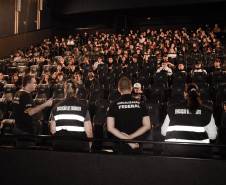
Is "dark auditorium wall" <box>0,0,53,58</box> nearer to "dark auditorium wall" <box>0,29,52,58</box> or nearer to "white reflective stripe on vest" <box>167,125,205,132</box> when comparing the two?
"dark auditorium wall" <box>0,29,52,58</box>

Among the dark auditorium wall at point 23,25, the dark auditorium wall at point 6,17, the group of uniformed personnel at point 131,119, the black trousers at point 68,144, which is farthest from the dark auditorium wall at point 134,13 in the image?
the black trousers at point 68,144

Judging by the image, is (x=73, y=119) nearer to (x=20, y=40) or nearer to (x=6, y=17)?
(x=6, y=17)

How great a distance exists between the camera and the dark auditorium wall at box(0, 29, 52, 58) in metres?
13.0

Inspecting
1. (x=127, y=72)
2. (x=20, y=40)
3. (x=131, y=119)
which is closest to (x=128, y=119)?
(x=131, y=119)

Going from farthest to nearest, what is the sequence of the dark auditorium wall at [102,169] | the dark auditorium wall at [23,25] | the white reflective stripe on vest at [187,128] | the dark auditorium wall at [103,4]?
the dark auditorium wall at [103,4] < the dark auditorium wall at [23,25] < the white reflective stripe on vest at [187,128] < the dark auditorium wall at [102,169]

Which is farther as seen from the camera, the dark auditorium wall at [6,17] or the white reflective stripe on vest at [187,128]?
the dark auditorium wall at [6,17]

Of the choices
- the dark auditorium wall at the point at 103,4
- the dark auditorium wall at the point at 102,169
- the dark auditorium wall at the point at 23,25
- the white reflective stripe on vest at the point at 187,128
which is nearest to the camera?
the dark auditorium wall at the point at 102,169

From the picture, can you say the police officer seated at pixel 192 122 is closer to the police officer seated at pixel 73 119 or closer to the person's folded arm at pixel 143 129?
the person's folded arm at pixel 143 129

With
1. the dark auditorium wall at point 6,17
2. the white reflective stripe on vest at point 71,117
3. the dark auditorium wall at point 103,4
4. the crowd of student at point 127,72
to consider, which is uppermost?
the dark auditorium wall at point 103,4

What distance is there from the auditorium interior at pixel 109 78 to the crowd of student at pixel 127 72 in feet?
0.10

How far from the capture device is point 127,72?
26.7 ft

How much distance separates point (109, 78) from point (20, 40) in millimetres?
7450

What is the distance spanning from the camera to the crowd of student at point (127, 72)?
20.2 feet

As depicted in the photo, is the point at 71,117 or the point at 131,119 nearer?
the point at 131,119
